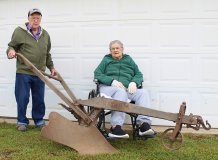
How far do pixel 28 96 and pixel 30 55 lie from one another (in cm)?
59

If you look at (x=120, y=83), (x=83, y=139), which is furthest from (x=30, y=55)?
(x=83, y=139)

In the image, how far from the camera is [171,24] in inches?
251

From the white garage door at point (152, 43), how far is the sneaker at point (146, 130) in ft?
3.88

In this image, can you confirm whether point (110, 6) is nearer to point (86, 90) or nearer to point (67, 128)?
point (86, 90)

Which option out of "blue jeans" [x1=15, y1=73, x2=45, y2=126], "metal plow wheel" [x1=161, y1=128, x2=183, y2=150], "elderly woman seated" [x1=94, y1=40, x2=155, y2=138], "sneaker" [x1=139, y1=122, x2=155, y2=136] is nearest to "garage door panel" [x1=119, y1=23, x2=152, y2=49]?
"elderly woman seated" [x1=94, y1=40, x2=155, y2=138]

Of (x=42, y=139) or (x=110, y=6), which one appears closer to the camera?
(x=42, y=139)

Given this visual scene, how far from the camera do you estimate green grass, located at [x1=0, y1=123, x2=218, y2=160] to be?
4887mm

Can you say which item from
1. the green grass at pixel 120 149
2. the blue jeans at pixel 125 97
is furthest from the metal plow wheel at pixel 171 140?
the blue jeans at pixel 125 97

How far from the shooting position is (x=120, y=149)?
524 cm

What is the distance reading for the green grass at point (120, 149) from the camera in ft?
16.0

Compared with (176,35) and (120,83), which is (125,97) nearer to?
(120,83)

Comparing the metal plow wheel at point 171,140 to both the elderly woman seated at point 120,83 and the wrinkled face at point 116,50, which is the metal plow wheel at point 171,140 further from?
the wrinkled face at point 116,50

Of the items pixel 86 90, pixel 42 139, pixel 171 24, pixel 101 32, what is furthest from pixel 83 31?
pixel 42 139

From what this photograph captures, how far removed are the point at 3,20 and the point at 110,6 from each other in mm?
1857
